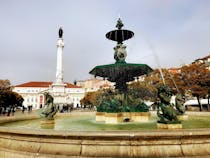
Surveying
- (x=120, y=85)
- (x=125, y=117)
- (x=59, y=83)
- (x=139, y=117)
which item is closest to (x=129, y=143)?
(x=125, y=117)

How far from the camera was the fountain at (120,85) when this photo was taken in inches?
435

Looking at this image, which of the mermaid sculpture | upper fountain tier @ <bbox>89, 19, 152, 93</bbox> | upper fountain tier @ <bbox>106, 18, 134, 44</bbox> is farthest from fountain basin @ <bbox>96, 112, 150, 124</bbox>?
upper fountain tier @ <bbox>106, 18, 134, 44</bbox>

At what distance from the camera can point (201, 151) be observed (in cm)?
482

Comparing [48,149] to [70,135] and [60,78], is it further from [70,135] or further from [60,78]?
[60,78]

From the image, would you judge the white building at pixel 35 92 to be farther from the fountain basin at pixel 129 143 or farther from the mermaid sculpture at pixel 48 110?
the fountain basin at pixel 129 143

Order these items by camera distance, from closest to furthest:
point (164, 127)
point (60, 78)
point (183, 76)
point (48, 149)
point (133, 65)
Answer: point (48, 149)
point (164, 127)
point (133, 65)
point (183, 76)
point (60, 78)

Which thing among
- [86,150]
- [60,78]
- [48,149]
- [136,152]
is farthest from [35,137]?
[60,78]

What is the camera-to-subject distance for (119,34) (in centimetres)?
1416

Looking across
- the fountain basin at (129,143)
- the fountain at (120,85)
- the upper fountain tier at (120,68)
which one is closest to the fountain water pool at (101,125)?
the fountain at (120,85)

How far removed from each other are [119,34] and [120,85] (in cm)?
339

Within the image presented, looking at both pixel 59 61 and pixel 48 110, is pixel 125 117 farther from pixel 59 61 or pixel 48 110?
pixel 59 61

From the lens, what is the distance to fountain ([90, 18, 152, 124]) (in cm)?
1104

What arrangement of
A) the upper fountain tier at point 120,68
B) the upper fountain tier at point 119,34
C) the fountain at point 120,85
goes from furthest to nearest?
the upper fountain tier at point 119,34 < the upper fountain tier at point 120,68 < the fountain at point 120,85

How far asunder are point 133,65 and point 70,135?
25.6 ft
